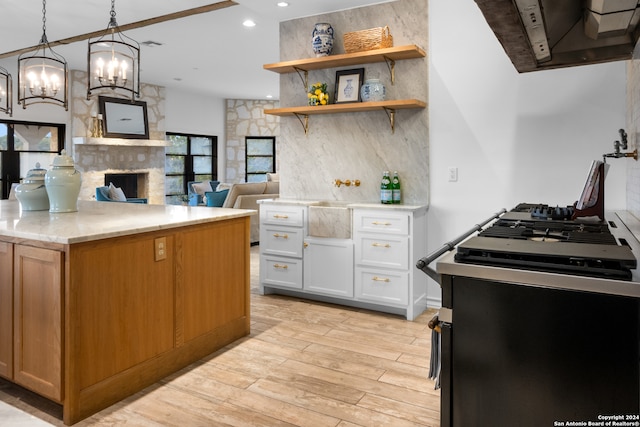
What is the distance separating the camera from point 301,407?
2.25 meters

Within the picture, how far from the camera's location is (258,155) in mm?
10820

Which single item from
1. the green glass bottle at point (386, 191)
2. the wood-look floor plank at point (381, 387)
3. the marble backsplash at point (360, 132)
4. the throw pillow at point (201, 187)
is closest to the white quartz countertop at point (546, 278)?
the wood-look floor plank at point (381, 387)

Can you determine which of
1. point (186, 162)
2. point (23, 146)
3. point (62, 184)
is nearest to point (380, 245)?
point (62, 184)

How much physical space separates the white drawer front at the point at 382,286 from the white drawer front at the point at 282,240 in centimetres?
60

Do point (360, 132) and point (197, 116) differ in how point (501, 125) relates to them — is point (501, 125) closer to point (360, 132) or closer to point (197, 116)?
point (360, 132)

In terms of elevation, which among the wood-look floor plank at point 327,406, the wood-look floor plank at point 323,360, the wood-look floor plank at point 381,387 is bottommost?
the wood-look floor plank at point 327,406

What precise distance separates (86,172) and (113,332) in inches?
262

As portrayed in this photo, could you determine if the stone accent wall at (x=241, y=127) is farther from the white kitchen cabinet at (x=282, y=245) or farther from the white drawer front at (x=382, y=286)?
the white drawer front at (x=382, y=286)

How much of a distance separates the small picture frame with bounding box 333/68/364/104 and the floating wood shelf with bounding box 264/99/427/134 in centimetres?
11

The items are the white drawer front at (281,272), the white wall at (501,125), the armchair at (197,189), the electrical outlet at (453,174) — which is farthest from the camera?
the armchair at (197,189)

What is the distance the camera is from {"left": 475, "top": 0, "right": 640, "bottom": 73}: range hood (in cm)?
160

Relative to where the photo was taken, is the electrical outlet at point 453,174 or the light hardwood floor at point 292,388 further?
the electrical outlet at point 453,174

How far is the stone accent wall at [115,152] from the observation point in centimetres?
791

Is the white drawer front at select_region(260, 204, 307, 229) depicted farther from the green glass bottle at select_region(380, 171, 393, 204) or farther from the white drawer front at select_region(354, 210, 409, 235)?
the green glass bottle at select_region(380, 171, 393, 204)
